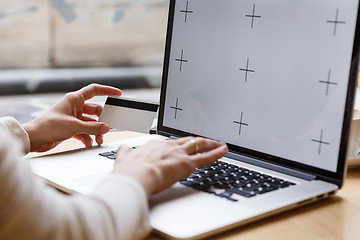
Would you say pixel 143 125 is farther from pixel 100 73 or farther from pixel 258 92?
pixel 100 73

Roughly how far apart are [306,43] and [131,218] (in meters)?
0.41

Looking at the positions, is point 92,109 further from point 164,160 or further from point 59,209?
point 59,209

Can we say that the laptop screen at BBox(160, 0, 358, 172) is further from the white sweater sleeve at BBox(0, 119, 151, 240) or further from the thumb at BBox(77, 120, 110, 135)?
the white sweater sleeve at BBox(0, 119, 151, 240)

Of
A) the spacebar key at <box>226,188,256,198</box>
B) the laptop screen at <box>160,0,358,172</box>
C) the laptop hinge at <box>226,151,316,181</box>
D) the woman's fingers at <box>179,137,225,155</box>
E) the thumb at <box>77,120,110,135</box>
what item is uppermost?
the laptop screen at <box>160,0,358,172</box>

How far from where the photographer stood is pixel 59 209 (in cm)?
52

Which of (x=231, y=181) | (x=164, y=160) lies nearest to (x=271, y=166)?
(x=231, y=181)

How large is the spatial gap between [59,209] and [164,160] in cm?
21

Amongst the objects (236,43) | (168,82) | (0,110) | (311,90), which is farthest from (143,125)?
(0,110)

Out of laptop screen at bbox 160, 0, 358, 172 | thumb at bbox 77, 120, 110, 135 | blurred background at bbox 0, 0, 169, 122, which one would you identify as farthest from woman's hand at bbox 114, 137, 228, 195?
blurred background at bbox 0, 0, 169, 122

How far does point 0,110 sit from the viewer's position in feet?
7.79

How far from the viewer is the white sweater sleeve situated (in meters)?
0.49

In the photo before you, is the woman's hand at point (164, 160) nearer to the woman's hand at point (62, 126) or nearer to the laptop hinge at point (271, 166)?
the laptop hinge at point (271, 166)

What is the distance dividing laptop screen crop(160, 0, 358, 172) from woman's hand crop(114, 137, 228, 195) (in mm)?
114

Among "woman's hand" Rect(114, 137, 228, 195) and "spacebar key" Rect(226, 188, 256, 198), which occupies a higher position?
"woman's hand" Rect(114, 137, 228, 195)
